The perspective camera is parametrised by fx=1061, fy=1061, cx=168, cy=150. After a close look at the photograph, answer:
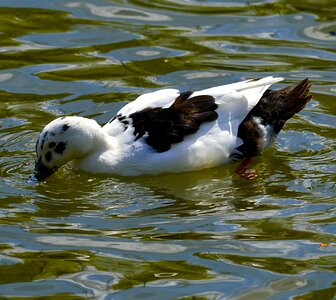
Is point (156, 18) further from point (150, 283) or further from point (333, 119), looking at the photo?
point (150, 283)

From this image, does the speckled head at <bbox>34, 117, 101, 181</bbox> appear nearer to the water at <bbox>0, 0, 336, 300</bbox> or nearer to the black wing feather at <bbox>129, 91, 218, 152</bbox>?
the water at <bbox>0, 0, 336, 300</bbox>

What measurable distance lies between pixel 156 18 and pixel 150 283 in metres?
7.33

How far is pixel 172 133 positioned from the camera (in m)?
9.59

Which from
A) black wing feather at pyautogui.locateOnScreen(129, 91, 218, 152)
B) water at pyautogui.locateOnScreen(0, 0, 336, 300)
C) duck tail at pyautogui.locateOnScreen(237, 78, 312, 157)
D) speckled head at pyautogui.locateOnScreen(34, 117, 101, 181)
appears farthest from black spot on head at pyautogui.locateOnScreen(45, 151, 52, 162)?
duck tail at pyautogui.locateOnScreen(237, 78, 312, 157)

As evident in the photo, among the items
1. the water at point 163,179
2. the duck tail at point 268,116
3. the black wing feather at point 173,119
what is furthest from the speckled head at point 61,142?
the duck tail at point 268,116

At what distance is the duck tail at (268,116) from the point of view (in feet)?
33.0

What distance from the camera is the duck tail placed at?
10.1 m

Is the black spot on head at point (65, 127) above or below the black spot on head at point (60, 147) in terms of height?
above

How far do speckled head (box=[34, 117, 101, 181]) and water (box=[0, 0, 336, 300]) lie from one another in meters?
Result: 0.18

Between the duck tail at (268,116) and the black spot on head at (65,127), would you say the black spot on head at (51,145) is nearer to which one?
the black spot on head at (65,127)

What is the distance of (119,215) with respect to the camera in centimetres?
869

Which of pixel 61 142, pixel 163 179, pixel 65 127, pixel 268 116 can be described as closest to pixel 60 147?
pixel 61 142

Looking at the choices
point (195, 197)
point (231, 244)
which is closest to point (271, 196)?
point (195, 197)

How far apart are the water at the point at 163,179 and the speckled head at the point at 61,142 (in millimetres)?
180
